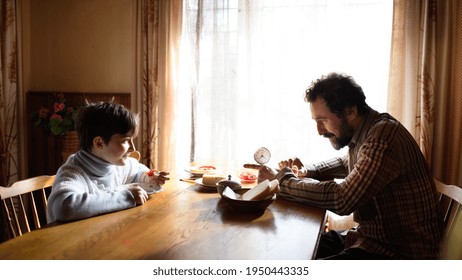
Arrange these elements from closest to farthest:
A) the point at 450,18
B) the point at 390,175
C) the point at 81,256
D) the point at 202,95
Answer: the point at 81,256
the point at 390,175
the point at 450,18
the point at 202,95

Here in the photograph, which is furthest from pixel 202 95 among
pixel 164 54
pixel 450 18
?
pixel 450 18

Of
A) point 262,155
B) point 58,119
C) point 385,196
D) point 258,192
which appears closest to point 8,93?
point 58,119

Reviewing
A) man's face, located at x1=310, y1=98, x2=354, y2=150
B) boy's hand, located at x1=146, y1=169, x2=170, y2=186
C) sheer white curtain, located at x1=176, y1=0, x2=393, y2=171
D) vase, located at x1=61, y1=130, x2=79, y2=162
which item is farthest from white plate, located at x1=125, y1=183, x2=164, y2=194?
vase, located at x1=61, y1=130, x2=79, y2=162

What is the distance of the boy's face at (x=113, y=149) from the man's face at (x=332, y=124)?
772mm

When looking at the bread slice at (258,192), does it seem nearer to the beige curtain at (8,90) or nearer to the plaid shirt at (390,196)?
the plaid shirt at (390,196)

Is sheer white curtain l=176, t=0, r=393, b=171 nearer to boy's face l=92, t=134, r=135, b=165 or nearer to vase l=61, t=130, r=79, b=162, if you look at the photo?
vase l=61, t=130, r=79, b=162

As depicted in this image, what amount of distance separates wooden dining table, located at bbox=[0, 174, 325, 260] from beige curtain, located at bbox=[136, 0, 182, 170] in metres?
1.67

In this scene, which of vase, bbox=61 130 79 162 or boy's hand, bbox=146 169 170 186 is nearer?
boy's hand, bbox=146 169 170 186

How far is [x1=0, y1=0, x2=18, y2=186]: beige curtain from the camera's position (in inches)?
115

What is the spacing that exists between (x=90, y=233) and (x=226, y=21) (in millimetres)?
2159

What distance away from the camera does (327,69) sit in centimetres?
276

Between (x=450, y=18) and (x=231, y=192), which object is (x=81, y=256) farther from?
(x=450, y=18)

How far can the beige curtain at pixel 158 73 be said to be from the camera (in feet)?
9.82


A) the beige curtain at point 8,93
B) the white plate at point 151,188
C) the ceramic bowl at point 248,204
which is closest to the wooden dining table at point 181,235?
the ceramic bowl at point 248,204
